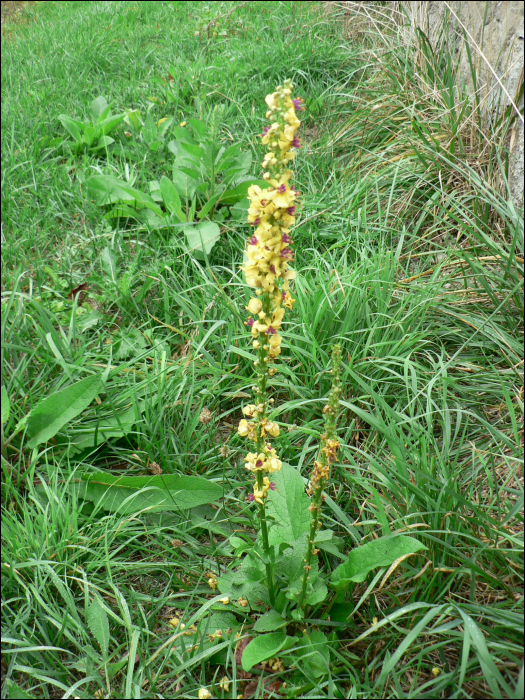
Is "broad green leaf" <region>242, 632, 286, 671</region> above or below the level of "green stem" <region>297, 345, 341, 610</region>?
below

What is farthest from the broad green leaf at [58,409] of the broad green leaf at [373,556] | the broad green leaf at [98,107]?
the broad green leaf at [98,107]

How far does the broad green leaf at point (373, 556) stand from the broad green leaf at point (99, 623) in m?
0.64

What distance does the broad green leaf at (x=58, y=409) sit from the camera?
186 centimetres

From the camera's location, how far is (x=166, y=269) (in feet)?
8.58

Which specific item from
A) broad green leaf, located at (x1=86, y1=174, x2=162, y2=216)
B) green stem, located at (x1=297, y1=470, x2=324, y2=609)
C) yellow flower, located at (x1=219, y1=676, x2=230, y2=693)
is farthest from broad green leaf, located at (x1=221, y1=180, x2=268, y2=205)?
yellow flower, located at (x1=219, y1=676, x2=230, y2=693)

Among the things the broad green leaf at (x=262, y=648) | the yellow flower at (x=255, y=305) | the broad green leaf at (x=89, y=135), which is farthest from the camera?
the broad green leaf at (x=89, y=135)

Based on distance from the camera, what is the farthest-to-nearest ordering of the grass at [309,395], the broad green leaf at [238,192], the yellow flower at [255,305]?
1. the broad green leaf at [238,192]
2. the grass at [309,395]
3. the yellow flower at [255,305]

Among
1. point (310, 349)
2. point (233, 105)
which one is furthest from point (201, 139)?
point (310, 349)

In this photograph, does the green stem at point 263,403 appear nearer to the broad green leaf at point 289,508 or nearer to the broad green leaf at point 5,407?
the broad green leaf at point 289,508

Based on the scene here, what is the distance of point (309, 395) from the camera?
6.71ft

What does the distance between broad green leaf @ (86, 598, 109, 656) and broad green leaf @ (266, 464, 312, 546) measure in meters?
0.51

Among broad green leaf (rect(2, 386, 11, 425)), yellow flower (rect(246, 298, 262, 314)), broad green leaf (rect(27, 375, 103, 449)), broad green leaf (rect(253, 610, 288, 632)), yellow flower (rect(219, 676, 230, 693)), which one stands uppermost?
yellow flower (rect(246, 298, 262, 314))

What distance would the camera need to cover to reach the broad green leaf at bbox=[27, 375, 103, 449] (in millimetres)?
1861

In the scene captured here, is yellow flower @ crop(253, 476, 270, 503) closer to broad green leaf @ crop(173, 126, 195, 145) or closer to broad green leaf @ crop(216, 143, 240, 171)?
broad green leaf @ crop(216, 143, 240, 171)
